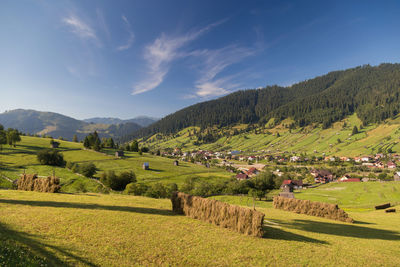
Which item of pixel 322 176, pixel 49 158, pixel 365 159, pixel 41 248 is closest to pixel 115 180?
pixel 49 158

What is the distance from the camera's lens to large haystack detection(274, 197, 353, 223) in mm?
28747

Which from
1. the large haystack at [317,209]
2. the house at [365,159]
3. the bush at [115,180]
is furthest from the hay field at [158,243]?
the house at [365,159]

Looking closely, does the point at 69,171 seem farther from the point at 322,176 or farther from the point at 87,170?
the point at 322,176

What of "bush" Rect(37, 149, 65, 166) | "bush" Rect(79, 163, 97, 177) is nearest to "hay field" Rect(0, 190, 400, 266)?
"bush" Rect(79, 163, 97, 177)

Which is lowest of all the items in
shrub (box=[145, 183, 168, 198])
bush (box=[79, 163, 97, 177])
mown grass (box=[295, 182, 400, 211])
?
mown grass (box=[295, 182, 400, 211])

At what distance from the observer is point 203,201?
19.2 metres

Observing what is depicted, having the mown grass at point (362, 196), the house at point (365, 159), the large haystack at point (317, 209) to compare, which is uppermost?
the house at point (365, 159)

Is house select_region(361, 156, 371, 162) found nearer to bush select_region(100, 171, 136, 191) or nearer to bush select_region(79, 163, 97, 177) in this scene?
bush select_region(100, 171, 136, 191)

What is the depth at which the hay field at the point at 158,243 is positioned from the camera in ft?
33.1

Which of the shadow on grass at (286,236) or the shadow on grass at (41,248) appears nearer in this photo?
the shadow on grass at (41,248)

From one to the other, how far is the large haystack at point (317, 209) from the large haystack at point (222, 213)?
19.8 meters

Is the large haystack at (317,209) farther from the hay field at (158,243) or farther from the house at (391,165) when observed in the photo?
the house at (391,165)

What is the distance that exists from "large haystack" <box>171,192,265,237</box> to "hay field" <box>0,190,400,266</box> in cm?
72

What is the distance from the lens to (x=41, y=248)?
9.58 meters
